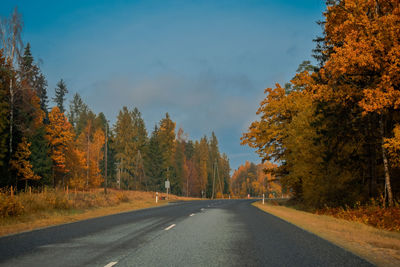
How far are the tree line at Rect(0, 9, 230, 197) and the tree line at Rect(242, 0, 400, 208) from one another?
73.3 feet

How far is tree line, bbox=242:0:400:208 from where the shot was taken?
540 inches

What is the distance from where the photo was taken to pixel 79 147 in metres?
76.0

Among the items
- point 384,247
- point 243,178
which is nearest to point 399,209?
point 384,247

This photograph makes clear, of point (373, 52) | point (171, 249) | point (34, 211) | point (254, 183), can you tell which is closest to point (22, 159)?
point (34, 211)

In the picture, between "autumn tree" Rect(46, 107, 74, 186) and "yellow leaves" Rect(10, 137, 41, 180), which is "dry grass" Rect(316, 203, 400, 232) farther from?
"autumn tree" Rect(46, 107, 74, 186)

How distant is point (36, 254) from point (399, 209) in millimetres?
13770

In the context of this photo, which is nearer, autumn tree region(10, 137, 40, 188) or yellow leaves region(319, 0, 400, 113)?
yellow leaves region(319, 0, 400, 113)

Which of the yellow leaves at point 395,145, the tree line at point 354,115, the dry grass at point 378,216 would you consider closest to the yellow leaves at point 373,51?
the tree line at point 354,115

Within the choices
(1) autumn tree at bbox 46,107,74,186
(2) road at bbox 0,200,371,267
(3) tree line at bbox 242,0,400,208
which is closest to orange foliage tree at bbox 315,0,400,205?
(3) tree line at bbox 242,0,400,208

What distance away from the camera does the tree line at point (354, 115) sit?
13.7 metres

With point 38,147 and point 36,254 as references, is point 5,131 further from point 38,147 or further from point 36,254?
point 36,254

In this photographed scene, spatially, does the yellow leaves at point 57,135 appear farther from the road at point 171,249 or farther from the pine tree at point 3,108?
the road at point 171,249

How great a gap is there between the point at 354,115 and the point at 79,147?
6720cm

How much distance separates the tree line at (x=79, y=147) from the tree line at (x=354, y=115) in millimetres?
22328
